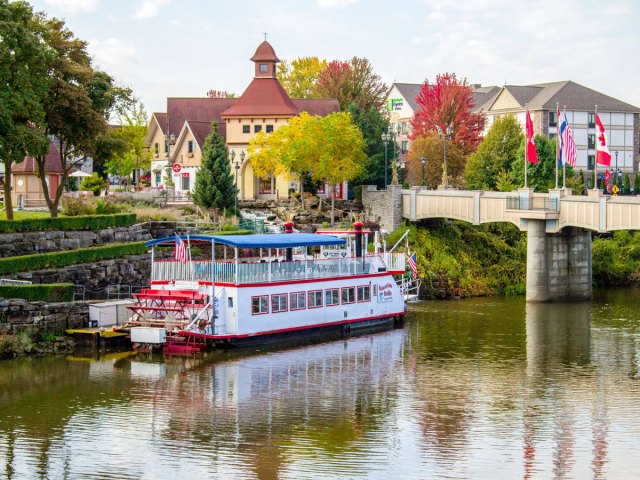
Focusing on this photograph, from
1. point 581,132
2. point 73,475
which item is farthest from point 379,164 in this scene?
point 73,475

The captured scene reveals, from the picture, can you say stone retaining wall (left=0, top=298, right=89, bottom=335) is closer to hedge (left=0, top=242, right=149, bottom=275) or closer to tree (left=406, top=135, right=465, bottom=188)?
hedge (left=0, top=242, right=149, bottom=275)

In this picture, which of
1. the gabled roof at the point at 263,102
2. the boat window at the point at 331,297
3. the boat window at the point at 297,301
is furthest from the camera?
the gabled roof at the point at 263,102

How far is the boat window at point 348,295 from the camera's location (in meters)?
54.3

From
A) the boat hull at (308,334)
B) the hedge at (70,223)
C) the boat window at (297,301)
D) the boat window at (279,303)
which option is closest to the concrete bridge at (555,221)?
the boat hull at (308,334)

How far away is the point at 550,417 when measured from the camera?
37.5 meters

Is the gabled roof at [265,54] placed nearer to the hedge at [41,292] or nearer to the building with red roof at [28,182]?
the building with red roof at [28,182]

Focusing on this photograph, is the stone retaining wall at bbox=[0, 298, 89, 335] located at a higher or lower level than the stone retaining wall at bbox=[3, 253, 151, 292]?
lower

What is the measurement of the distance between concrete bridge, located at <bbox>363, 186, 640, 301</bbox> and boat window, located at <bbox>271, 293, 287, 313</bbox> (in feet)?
75.8

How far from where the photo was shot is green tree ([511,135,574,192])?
303ft

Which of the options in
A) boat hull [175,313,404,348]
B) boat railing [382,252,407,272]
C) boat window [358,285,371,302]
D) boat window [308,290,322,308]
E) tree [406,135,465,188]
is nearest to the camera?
boat hull [175,313,404,348]

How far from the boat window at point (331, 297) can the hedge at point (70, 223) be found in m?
15.8

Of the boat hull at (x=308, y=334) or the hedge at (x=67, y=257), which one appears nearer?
the boat hull at (x=308, y=334)

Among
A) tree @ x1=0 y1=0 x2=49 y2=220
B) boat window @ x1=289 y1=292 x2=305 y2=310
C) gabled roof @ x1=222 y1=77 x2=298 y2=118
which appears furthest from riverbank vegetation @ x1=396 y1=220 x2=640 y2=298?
tree @ x1=0 y1=0 x2=49 y2=220

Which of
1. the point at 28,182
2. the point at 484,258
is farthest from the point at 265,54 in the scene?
the point at 484,258
